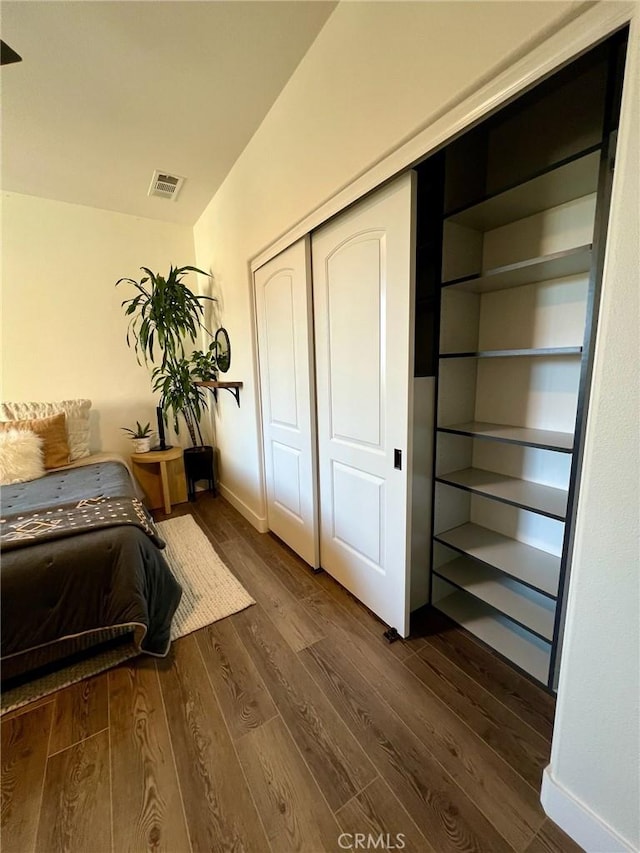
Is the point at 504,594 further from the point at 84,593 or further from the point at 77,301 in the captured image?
the point at 77,301

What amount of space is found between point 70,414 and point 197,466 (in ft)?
3.83

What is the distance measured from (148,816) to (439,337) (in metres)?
2.00

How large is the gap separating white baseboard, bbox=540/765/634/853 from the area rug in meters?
1.42

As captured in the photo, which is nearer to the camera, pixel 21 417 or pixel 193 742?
pixel 193 742

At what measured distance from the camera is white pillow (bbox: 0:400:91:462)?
2.62m

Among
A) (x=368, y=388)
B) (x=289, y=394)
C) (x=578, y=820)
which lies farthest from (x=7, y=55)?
(x=578, y=820)

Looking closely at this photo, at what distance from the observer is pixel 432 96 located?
99 cm

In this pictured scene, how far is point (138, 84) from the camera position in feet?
5.60

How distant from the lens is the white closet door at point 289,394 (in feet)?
6.26

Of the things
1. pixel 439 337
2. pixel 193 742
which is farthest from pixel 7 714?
pixel 439 337

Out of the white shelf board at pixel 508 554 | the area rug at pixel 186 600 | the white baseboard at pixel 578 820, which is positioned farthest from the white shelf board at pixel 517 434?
the area rug at pixel 186 600

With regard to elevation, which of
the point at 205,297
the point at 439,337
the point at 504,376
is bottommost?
the point at 504,376

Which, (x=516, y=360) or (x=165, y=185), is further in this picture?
(x=165, y=185)

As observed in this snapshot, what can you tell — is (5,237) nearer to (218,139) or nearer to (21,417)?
(21,417)
